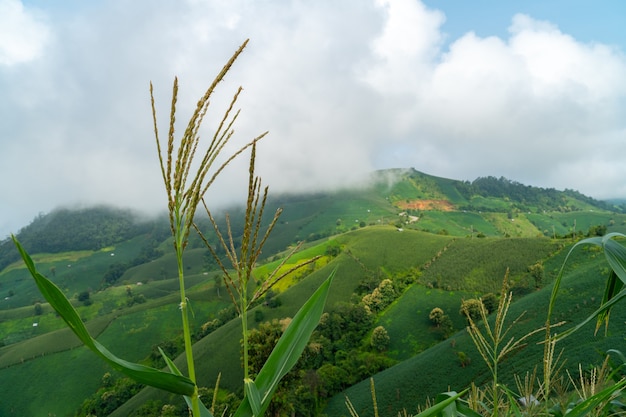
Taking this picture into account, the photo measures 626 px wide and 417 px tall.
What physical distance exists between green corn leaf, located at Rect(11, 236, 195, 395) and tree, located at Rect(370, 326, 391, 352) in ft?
205

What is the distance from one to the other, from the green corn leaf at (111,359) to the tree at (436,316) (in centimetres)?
6532

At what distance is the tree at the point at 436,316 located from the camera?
60906mm

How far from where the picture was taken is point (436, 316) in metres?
61.4

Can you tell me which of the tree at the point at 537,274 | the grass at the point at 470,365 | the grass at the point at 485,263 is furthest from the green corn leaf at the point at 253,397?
the grass at the point at 485,263

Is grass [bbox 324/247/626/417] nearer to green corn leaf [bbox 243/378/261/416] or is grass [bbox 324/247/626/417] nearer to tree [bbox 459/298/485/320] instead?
tree [bbox 459/298/485/320]

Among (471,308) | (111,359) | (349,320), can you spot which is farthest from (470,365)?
(111,359)

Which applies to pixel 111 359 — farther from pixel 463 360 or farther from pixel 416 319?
pixel 416 319

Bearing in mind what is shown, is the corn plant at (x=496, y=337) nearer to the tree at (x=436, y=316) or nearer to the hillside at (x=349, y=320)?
the hillside at (x=349, y=320)

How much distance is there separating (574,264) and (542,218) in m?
139

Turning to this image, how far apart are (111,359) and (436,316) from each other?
6642 cm

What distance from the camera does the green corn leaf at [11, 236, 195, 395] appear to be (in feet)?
3.86

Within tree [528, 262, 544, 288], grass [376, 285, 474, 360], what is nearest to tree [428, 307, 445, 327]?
grass [376, 285, 474, 360]

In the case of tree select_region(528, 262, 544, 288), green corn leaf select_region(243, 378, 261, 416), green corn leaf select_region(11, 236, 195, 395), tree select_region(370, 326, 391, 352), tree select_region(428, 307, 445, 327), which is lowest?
tree select_region(370, 326, 391, 352)

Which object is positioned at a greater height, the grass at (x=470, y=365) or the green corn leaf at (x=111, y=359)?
the green corn leaf at (x=111, y=359)
